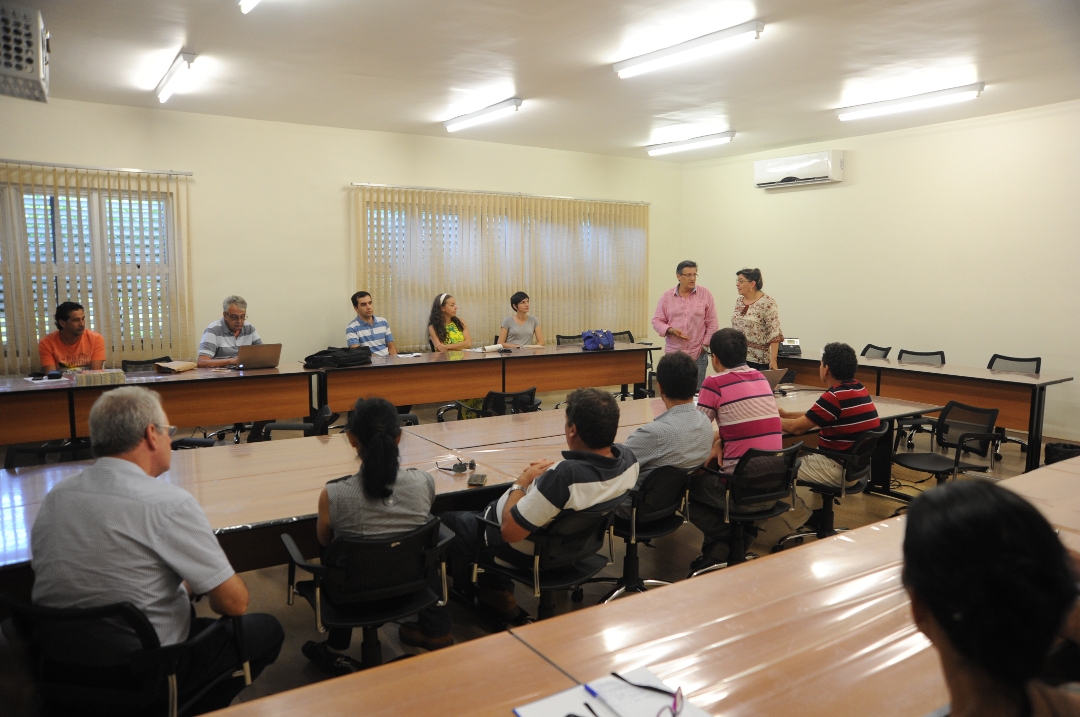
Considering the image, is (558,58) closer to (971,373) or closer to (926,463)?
(926,463)

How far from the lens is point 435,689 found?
55.3 inches

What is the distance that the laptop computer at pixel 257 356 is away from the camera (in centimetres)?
586

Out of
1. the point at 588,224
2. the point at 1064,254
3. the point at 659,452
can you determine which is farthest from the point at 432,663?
the point at 588,224

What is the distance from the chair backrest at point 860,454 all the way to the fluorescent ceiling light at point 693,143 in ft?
16.8

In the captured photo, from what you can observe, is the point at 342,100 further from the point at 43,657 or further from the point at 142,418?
the point at 43,657

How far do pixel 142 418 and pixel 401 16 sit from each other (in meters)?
3.37

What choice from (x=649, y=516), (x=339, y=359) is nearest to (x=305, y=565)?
(x=649, y=516)

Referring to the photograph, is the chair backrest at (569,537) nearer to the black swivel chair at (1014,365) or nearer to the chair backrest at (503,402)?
the chair backrest at (503,402)

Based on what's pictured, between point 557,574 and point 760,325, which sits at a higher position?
point 760,325

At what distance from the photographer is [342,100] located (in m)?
6.64

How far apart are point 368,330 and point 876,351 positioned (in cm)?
574

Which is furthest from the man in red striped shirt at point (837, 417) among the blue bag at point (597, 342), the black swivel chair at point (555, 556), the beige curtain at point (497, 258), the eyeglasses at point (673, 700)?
the beige curtain at point (497, 258)

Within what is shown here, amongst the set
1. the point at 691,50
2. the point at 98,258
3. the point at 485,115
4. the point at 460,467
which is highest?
the point at 485,115

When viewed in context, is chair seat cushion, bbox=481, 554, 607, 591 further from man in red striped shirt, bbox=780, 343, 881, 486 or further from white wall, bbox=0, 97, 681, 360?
white wall, bbox=0, 97, 681, 360
